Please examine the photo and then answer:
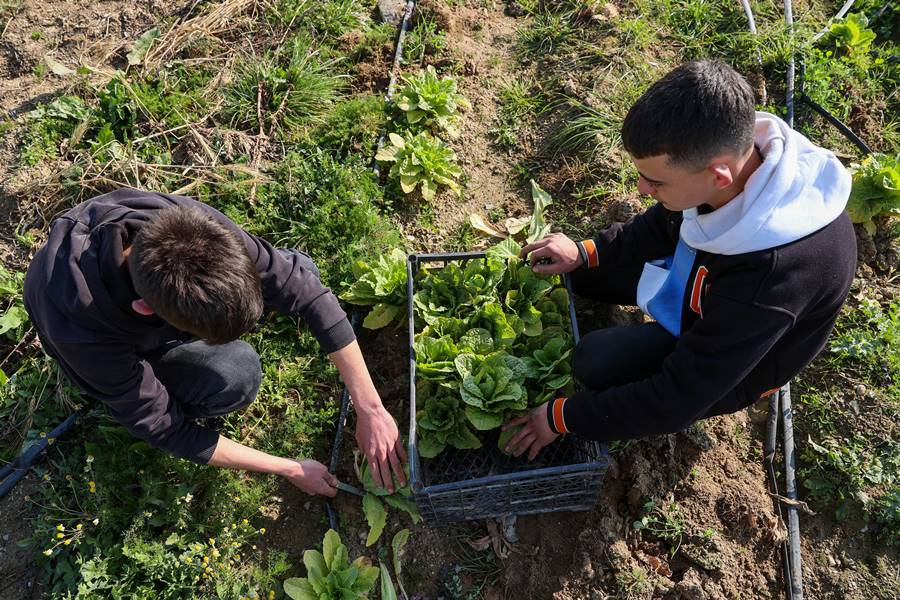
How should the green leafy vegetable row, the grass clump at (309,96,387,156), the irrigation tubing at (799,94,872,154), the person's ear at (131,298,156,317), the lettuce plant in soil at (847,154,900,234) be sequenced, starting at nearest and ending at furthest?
the person's ear at (131,298,156,317), the green leafy vegetable row, the lettuce plant in soil at (847,154,900,234), the irrigation tubing at (799,94,872,154), the grass clump at (309,96,387,156)

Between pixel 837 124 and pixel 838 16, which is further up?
pixel 838 16

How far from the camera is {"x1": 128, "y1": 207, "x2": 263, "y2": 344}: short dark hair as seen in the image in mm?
2061

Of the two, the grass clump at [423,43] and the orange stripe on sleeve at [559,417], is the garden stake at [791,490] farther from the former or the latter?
the grass clump at [423,43]

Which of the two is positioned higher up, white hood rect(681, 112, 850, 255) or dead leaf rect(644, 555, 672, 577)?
white hood rect(681, 112, 850, 255)

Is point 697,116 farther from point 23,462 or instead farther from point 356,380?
point 23,462

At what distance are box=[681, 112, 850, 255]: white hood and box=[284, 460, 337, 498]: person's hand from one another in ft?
6.91

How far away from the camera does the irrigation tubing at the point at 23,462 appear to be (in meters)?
3.38

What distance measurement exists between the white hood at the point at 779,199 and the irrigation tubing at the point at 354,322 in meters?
1.82

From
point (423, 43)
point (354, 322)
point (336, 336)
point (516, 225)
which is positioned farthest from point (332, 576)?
point (423, 43)

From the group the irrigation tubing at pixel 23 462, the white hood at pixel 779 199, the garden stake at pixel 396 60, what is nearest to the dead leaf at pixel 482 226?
the garden stake at pixel 396 60

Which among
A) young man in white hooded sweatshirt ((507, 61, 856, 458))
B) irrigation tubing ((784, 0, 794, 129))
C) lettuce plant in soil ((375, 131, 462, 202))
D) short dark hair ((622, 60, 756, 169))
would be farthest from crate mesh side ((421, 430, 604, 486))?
irrigation tubing ((784, 0, 794, 129))

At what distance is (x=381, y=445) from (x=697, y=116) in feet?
6.43

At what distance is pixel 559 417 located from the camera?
2.65 metres

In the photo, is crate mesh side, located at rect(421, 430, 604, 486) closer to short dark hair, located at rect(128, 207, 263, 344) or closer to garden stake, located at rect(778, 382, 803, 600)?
garden stake, located at rect(778, 382, 803, 600)
